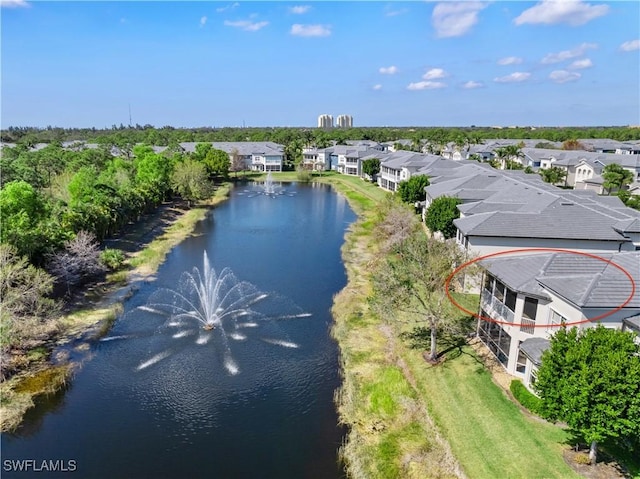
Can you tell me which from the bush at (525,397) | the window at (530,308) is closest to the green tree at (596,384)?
the bush at (525,397)

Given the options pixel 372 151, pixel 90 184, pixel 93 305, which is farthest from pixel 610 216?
pixel 372 151

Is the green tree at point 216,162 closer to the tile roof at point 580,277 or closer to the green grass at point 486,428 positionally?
the tile roof at point 580,277

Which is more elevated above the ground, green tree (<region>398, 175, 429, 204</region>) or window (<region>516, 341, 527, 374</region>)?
green tree (<region>398, 175, 429, 204</region>)

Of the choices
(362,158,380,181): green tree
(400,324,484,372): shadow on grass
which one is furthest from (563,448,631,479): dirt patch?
(362,158,380,181): green tree

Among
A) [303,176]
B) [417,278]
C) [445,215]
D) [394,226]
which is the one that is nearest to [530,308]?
[417,278]

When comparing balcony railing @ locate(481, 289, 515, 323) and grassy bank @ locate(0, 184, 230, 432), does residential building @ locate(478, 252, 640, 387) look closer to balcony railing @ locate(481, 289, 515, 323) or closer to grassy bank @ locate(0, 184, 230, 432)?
balcony railing @ locate(481, 289, 515, 323)

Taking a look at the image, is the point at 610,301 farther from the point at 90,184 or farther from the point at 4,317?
the point at 90,184
